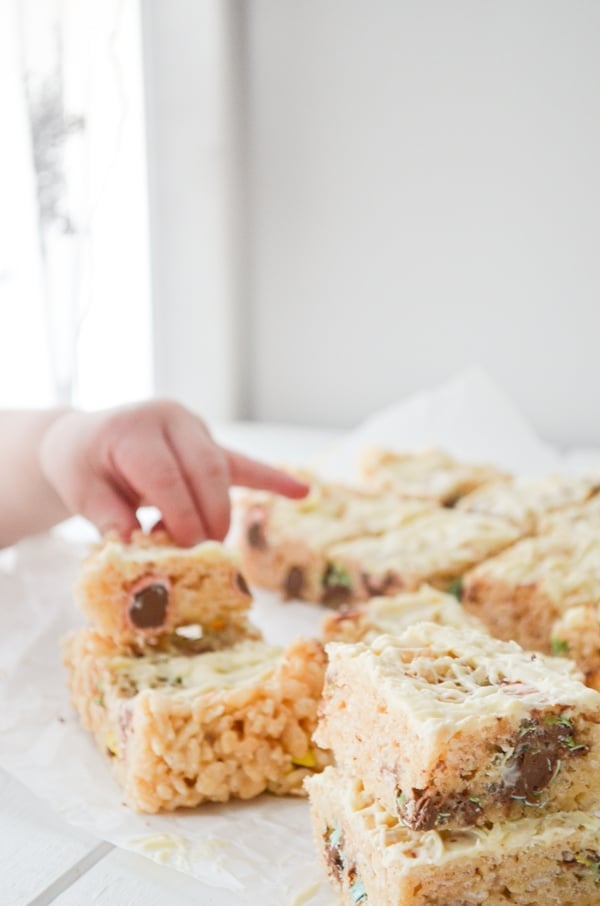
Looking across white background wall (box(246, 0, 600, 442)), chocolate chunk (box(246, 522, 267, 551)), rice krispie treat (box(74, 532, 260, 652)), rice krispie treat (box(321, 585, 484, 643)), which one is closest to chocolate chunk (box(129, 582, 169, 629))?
rice krispie treat (box(74, 532, 260, 652))

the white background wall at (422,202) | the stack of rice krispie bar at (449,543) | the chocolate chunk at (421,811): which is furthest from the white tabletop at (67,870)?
the white background wall at (422,202)

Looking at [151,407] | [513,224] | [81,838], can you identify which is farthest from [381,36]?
[81,838]

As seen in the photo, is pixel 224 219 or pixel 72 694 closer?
pixel 72 694

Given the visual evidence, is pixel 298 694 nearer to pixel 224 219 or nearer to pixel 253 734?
pixel 253 734

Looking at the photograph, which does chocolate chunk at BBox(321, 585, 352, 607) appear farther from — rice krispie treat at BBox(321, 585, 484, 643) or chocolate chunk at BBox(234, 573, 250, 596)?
chocolate chunk at BBox(234, 573, 250, 596)

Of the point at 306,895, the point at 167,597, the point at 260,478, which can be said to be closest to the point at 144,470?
the point at 260,478

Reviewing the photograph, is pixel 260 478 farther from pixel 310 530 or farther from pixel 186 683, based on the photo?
pixel 186 683
